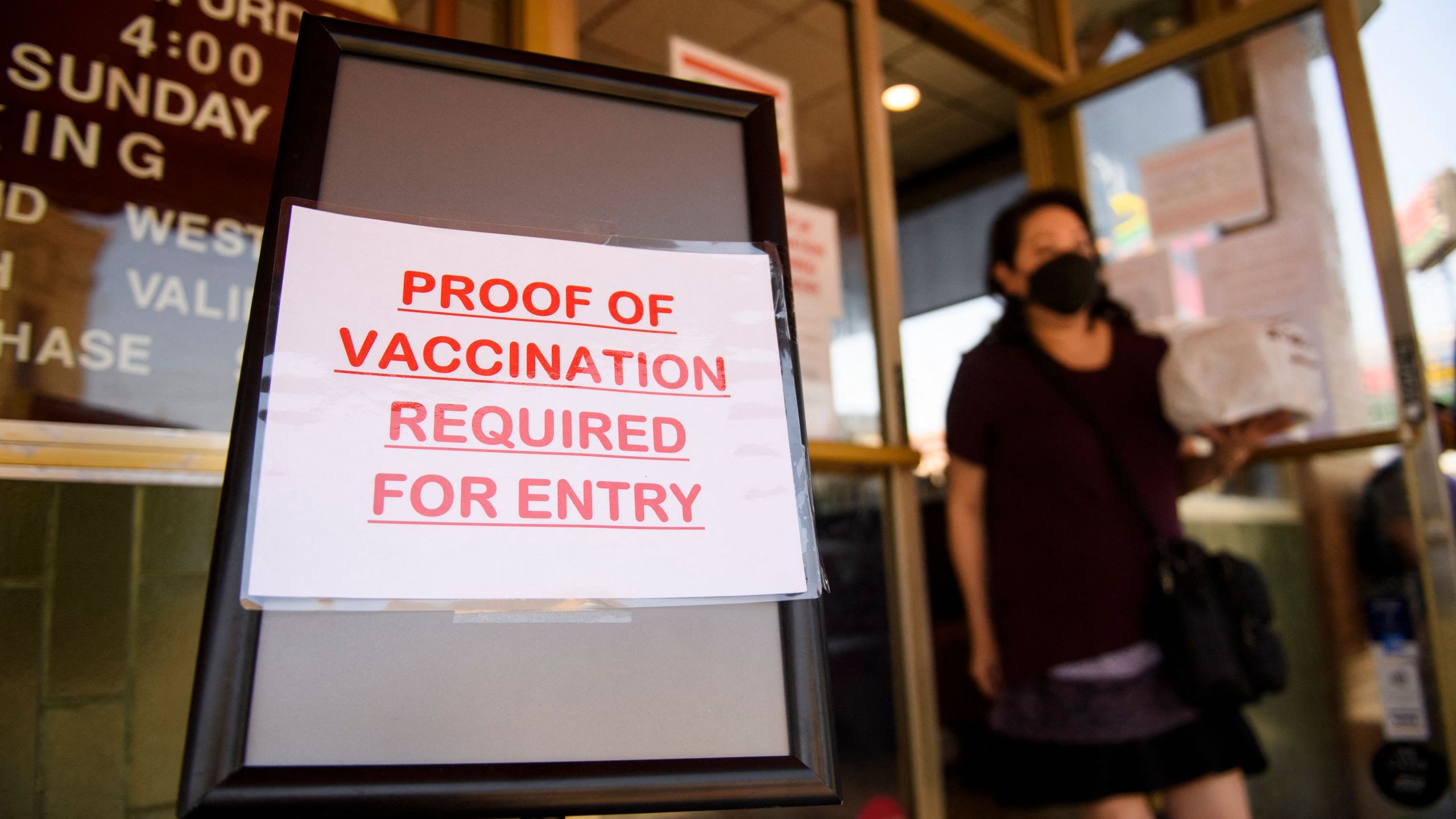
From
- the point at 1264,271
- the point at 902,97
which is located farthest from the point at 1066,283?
the point at 902,97

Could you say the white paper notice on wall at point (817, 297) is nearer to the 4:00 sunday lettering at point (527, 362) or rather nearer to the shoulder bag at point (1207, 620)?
the shoulder bag at point (1207, 620)

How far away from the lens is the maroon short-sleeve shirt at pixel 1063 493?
1.33 metres

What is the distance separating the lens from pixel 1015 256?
1630 millimetres

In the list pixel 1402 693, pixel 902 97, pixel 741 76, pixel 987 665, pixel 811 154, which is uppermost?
pixel 902 97

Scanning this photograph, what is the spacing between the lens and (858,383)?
1.83 meters

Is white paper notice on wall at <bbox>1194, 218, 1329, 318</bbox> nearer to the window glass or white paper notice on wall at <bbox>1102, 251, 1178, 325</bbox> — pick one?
white paper notice on wall at <bbox>1102, 251, 1178, 325</bbox>

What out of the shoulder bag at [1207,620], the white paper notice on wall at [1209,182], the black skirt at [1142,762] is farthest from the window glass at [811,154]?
the white paper notice on wall at [1209,182]

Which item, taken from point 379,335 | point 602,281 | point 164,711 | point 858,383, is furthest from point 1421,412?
point 164,711

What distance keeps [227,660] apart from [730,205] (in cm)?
50

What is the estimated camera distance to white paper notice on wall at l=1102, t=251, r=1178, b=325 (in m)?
2.38

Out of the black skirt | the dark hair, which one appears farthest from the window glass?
the black skirt

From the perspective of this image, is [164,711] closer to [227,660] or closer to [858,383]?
[227,660]

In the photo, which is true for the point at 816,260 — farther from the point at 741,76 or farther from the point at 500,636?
the point at 500,636

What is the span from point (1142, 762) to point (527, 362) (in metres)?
1.16
